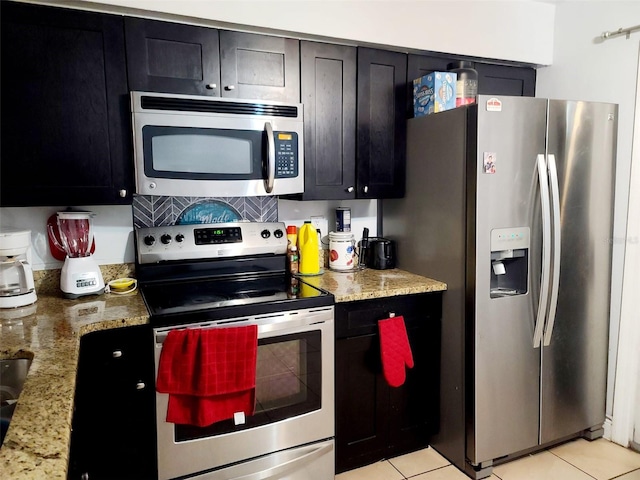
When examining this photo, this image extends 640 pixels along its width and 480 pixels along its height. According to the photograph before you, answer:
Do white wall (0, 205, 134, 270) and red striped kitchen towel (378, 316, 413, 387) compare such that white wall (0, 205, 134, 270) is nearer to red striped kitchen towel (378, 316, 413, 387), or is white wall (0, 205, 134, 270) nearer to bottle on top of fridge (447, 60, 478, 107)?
red striped kitchen towel (378, 316, 413, 387)

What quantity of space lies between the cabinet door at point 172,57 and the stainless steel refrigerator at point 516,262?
108cm

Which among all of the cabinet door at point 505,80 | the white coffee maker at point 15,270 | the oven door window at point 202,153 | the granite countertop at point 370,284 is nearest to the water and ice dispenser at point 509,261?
the granite countertop at point 370,284

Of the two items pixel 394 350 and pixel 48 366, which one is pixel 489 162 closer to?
pixel 394 350

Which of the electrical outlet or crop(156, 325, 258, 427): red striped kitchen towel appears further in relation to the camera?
the electrical outlet

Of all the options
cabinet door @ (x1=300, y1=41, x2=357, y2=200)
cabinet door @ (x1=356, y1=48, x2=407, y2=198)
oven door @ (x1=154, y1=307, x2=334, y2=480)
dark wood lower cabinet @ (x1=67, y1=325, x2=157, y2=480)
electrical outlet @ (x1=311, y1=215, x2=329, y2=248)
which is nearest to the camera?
dark wood lower cabinet @ (x1=67, y1=325, x2=157, y2=480)

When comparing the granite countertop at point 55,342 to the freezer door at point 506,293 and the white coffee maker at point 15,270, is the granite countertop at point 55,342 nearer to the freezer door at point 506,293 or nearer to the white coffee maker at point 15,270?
the white coffee maker at point 15,270

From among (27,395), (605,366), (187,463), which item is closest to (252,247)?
(187,463)

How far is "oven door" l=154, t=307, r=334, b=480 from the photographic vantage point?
1844 mm

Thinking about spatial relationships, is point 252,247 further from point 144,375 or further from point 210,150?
point 144,375

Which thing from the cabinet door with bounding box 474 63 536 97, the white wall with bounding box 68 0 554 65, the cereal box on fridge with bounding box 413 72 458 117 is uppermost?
the white wall with bounding box 68 0 554 65

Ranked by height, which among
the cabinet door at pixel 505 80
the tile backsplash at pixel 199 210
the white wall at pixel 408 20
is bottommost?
the tile backsplash at pixel 199 210

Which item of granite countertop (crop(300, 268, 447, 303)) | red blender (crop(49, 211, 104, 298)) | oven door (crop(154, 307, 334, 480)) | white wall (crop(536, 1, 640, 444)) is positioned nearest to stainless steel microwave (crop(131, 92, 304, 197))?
red blender (crop(49, 211, 104, 298))

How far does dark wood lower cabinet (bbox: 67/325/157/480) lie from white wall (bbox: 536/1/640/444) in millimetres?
2320

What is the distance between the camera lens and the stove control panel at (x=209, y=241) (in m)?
2.21
